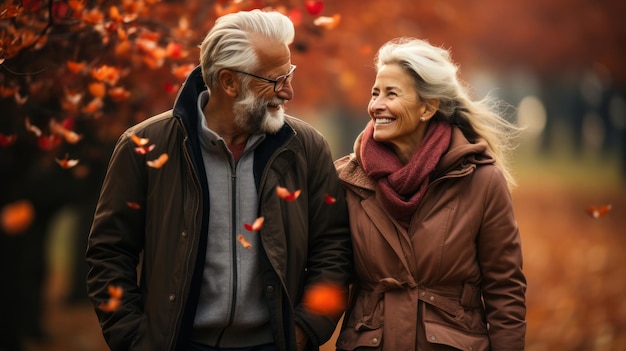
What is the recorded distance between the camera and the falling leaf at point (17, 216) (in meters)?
9.96

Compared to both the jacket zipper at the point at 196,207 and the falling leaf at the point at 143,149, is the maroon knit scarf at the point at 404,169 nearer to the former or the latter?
the jacket zipper at the point at 196,207

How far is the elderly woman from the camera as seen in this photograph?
4.85 meters

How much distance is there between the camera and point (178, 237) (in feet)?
15.3

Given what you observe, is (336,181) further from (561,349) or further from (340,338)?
(561,349)

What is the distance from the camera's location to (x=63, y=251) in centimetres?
2581

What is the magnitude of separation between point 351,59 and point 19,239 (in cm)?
525

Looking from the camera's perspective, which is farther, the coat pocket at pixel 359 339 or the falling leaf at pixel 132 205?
the coat pocket at pixel 359 339

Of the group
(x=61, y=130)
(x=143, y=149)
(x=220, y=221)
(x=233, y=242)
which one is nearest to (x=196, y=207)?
(x=220, y=221)

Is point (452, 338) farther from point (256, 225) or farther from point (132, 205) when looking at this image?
point (132, 205)

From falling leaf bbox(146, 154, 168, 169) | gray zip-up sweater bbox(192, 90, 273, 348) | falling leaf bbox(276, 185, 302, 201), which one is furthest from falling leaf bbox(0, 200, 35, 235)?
falling leaf bbox(276, 185, 302, 201)

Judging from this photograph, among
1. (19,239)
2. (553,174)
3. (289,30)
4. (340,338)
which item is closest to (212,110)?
(289,30)

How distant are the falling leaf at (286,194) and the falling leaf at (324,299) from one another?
477 mm

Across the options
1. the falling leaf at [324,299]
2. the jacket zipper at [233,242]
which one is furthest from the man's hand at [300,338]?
the jacket zipper at [233,242]

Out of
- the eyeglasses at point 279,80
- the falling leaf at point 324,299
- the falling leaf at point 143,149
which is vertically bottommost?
the falling leaf at point 324,299
